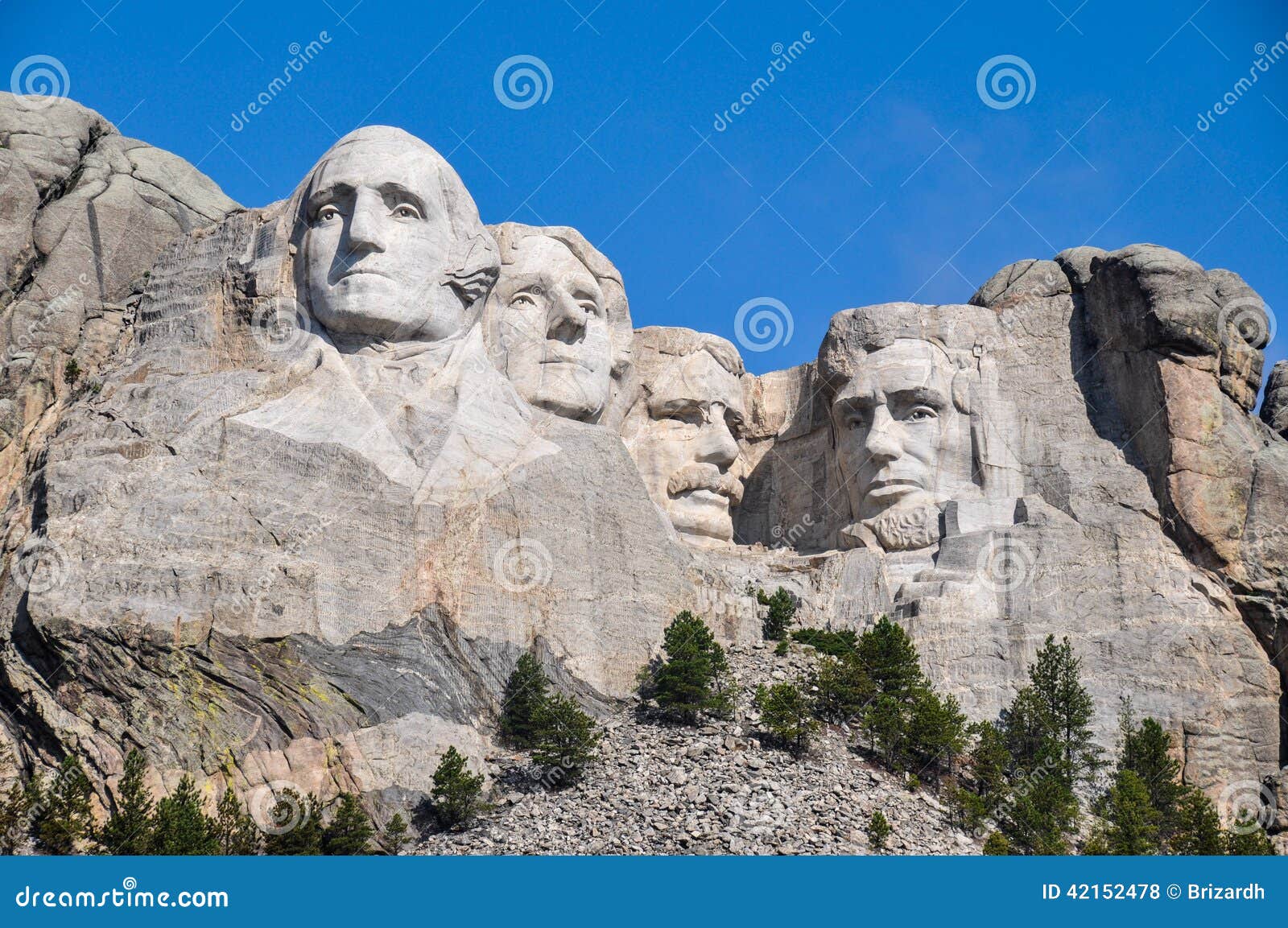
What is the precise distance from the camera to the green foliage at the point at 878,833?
2123 cm

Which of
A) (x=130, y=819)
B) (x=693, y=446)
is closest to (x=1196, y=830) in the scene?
(x=693, y=446)

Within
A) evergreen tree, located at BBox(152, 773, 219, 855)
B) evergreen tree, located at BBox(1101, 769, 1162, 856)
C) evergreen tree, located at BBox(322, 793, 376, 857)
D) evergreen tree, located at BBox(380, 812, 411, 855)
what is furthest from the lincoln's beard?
evergreen tree, located at BBox(152, 773, 219, 855)

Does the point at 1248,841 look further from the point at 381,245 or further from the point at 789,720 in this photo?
the point at 381,245

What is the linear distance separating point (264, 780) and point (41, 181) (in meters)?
9.66

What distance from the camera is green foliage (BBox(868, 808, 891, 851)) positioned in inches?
836

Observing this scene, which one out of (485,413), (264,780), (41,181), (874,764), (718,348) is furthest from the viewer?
(718,348)

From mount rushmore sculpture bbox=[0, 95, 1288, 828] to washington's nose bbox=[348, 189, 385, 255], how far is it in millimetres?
49

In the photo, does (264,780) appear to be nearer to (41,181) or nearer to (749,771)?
(749,771)

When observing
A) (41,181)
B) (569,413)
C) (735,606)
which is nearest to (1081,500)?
(735,606)

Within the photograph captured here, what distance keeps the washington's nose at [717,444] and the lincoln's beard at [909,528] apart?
103 inches

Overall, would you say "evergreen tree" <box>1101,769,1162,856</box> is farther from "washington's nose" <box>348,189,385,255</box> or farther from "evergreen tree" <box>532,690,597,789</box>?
"washington's nose" <box>348,189,385,255</box>

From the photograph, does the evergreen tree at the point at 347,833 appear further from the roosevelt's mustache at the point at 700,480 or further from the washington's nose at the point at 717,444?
the washington's nose at the point at 717,444

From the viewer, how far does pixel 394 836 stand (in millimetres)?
21141

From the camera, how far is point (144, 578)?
858 inches
